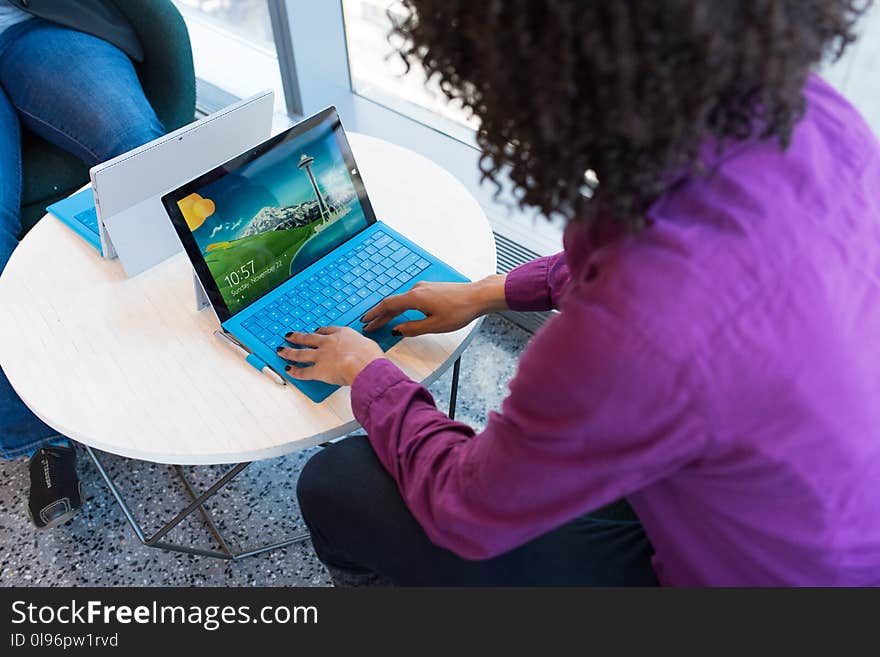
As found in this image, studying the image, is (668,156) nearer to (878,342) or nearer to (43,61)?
(878,342)

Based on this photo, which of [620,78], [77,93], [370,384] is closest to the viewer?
[620,78]

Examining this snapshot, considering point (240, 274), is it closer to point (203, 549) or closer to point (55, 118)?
point (203, 549)

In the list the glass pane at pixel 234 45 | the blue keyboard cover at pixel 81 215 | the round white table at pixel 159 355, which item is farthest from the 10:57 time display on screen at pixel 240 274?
the glass pane at pixel 234 45

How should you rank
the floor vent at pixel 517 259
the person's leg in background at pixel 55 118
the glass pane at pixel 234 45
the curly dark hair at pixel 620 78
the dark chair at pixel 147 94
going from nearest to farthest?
the curly dark hair at pixel 620 78 < the person's leg in background at pixel 55 118 < the dark chair at pixel 147 94 < the floor vent at pixel 517 259 < the glass pane at pixel 234 45

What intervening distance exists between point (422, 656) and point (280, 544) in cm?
58

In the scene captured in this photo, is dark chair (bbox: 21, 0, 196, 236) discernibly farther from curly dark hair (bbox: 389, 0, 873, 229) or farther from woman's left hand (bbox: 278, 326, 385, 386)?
curly dark hair (bbox: 389, 0, 873, 229)

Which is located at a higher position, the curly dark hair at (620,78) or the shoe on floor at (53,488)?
the curly dark hair at (620,78)

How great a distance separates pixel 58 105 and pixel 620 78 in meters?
1.45

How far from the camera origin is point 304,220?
1.21 meters

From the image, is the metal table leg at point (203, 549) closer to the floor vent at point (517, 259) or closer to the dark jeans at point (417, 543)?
the dark jeans at point (417, 543)

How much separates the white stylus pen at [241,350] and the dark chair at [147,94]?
0.82m

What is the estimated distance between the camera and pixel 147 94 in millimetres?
1816

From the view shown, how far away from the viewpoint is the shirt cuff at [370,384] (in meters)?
0.98

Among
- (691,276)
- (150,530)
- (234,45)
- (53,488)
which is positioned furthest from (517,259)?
(234,45)
